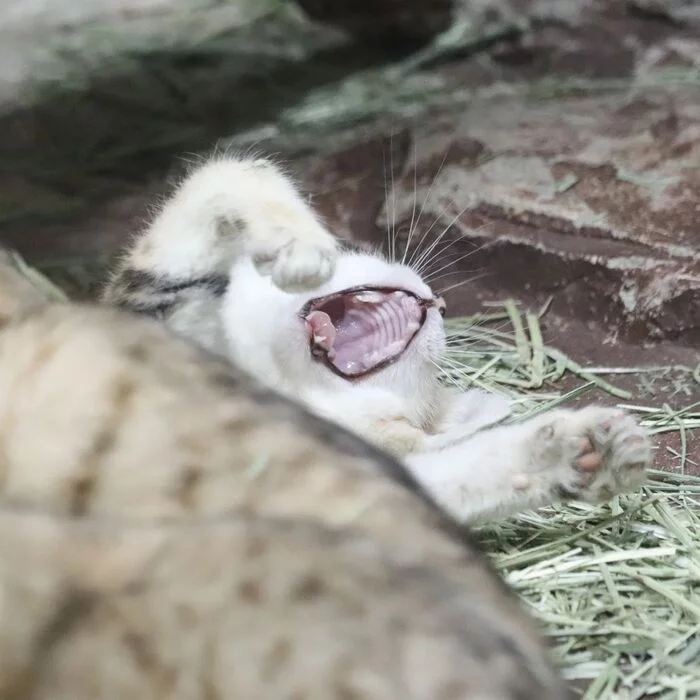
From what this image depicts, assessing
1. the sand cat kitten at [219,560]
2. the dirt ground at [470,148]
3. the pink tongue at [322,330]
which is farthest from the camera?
the dirt ground at [470,148]

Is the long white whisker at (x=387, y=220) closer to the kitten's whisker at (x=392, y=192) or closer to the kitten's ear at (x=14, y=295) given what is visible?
the kitten's whisker at (x=392, y=192)

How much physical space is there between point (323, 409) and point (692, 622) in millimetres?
817

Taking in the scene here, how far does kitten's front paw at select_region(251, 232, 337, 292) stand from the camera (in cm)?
198

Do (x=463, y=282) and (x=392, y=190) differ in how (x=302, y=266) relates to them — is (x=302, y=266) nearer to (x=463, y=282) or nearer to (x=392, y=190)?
(x=463, y=282)

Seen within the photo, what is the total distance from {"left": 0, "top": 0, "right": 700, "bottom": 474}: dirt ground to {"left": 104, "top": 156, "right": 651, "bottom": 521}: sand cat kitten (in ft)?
1.29

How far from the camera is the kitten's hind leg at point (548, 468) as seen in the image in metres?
1.82

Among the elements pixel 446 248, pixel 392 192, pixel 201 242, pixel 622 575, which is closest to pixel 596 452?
pixel 622 575

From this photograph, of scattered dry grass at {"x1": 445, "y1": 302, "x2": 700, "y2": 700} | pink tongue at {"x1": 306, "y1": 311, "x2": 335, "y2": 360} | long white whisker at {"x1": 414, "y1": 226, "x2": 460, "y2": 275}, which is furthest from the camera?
long white whisker at {"x1": 414, "y1": 226, "x2": 460, "y2": 275}

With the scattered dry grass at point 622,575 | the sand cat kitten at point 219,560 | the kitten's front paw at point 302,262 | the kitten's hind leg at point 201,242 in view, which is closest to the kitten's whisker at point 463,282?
the scattered dry grass at point 622,575

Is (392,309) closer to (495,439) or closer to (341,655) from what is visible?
(495,439)

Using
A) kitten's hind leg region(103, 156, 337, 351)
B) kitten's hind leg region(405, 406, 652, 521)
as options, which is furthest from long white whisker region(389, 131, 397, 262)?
kitten's hind leg region(405, 406, 652, 521)

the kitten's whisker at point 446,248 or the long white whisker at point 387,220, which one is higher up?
the long white whisker at point 387,220

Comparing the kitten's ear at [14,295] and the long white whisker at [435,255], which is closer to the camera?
the kitten's ear at [14,295]

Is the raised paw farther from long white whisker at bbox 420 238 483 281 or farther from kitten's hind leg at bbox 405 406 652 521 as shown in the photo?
long white whisker at bbox 420 238 483 281
